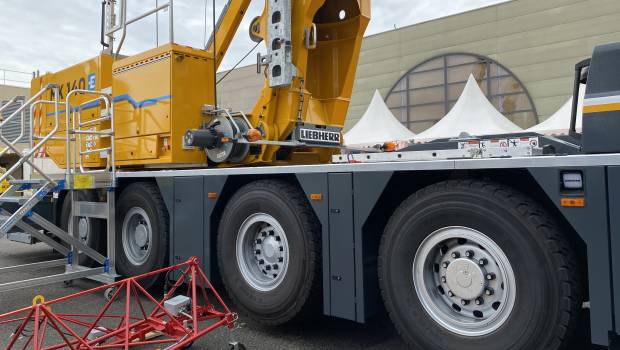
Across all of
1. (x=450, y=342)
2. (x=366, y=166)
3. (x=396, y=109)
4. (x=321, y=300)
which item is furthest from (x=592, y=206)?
(x=396, y=109)

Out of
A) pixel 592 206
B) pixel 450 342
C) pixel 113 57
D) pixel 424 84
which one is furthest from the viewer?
pixel 424 84

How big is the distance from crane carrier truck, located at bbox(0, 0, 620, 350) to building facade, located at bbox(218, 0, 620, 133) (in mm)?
19868

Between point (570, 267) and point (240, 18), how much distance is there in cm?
422

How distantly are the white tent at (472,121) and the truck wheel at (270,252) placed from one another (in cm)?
1043

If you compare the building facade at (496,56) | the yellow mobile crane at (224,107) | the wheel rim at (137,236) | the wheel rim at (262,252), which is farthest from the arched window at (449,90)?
the wheel rim at (262,252)

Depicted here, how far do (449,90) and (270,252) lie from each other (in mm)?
22245

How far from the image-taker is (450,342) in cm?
325

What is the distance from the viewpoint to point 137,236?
6047mm

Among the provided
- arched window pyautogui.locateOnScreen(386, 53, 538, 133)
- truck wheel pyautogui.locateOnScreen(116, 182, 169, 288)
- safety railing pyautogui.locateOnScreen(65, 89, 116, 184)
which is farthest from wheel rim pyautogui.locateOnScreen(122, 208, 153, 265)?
arched window pyautogui.locateOnScreen(386, 53, 538, 133)

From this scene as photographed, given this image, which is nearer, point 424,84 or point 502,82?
point 502,82

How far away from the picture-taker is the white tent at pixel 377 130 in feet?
56.3

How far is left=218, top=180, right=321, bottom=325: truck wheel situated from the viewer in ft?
13.6

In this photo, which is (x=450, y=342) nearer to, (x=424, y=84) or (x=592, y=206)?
(x=592, y=206)

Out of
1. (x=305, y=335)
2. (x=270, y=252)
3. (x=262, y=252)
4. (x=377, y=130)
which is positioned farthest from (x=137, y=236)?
(x=377, y=130)
